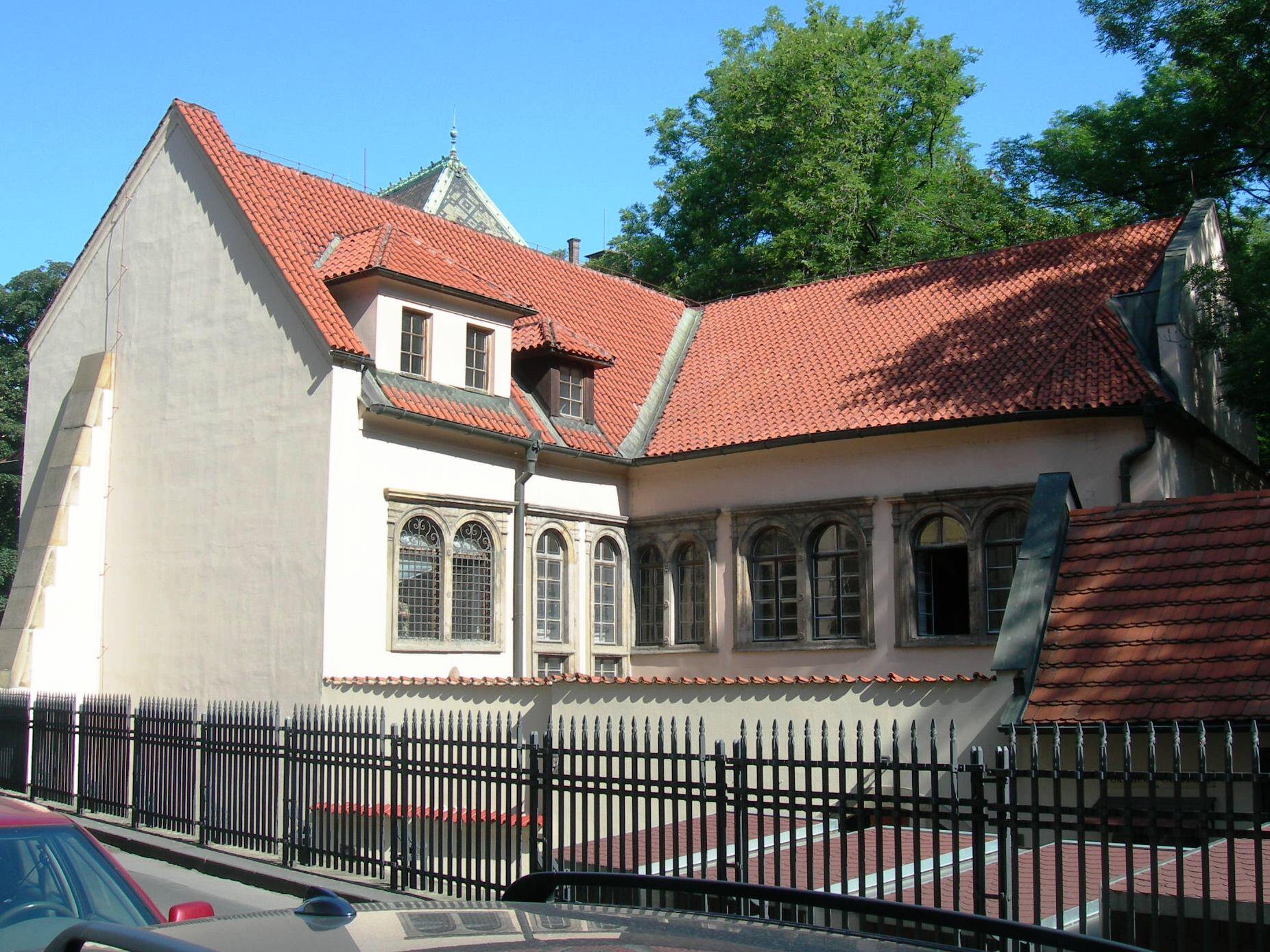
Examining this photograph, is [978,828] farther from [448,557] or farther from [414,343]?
[414,343]

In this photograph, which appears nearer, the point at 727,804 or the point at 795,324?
the point at 727,804

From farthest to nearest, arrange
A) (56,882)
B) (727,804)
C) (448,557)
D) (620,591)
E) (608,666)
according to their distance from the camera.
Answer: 1. (620,591)
2. (608,666)
3. (448,557)
4. (727,804)
5. (56,882)

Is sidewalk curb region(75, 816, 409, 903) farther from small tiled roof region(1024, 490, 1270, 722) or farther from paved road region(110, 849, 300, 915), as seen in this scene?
small tiled roof region(1024, 490, 1270, 722)

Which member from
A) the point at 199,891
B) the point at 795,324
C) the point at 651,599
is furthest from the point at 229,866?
the point at 795,324

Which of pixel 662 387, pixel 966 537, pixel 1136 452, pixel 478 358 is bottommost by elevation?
pixel 966 537

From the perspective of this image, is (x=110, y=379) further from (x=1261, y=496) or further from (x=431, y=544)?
(x=1261, y=496)

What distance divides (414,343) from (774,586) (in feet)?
24.9

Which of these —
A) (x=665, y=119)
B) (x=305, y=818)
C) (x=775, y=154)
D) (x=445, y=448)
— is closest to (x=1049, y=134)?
(x=775, y=154)

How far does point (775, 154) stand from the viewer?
37781 millimetres

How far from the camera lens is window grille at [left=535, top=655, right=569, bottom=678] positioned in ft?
73.1

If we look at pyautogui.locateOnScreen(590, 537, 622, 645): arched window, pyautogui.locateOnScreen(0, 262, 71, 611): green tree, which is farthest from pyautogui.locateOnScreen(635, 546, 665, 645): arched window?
pyautogui.locateOnScreen(0, 262, 71, 611): green tree

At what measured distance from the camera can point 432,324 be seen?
21.3m

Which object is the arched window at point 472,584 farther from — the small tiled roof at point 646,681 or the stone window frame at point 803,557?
the stone window frame at point 803,557

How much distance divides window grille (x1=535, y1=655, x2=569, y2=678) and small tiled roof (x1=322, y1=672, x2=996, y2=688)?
2.98 metres
